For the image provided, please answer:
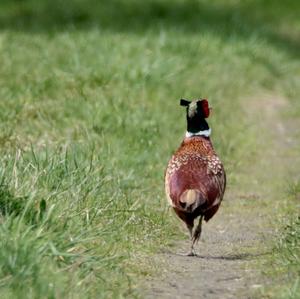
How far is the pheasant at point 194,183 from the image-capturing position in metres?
7.36

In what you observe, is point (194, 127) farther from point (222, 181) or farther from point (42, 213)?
point (42, 213)

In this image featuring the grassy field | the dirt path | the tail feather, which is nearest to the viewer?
the grassy field

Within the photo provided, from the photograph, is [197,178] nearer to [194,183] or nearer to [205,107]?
[194,183]

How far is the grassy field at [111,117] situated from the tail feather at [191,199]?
0.37 metres

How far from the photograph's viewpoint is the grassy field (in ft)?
21.0

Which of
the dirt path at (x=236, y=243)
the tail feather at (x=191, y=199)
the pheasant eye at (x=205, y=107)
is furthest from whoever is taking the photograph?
the pheasant eye at (x=205, y=107)

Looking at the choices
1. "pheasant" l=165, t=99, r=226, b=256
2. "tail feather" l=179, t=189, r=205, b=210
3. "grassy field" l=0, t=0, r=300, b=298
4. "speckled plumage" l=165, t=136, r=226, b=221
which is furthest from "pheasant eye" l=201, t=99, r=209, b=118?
"tail feather" l=179, t=189, r=205, b=210

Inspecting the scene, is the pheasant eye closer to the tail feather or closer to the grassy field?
the grassy field

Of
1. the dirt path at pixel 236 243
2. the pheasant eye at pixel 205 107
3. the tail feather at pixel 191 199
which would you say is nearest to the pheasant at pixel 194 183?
the tail feather at pixel 191 199

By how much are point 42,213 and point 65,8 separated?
12224 mm

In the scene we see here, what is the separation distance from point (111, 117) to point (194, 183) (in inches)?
142

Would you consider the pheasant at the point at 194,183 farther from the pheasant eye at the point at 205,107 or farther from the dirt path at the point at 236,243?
the dirt path at the point at 236,243

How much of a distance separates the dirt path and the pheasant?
0.93 feet

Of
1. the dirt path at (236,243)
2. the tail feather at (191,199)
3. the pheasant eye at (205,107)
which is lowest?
the dirt path at (236,243)
